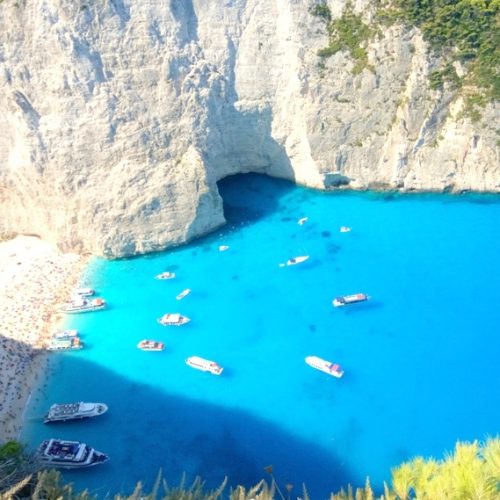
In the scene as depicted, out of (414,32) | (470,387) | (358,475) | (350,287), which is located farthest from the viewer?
(414,32)

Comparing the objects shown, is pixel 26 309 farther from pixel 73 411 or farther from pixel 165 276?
Answer: pixel 73 411

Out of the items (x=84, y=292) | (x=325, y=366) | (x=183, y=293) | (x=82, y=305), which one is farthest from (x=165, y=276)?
(x=325, y=366)

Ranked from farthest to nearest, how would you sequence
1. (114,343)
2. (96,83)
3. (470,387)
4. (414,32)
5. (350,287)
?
(414,32) → (96,83) → (350,287) → (114,343) → (470,387)

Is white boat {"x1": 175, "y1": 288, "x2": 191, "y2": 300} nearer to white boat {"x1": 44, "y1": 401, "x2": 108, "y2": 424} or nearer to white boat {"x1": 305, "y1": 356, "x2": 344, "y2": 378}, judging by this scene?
white boat {"x1": 44, "y1": 401, "x2": 108, "y2": 424}

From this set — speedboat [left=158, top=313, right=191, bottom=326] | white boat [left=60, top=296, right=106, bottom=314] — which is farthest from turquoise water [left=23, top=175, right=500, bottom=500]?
white boat [left=60, top=296, right=106, bottom=314]

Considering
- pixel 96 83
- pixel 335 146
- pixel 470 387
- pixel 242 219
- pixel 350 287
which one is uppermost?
pixel 96 83

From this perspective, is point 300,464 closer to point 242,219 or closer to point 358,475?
point 358,475

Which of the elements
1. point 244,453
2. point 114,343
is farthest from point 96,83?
point 244,453
